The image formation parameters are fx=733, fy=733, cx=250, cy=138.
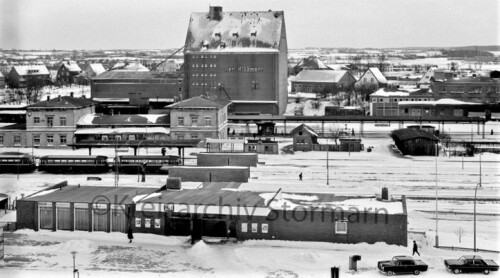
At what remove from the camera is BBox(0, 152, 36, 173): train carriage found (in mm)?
44562

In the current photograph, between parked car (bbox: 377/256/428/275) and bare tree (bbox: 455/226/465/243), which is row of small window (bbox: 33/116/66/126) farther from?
parked car (bbox: 377/256/428/275)

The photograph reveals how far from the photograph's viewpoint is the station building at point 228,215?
26.2 m

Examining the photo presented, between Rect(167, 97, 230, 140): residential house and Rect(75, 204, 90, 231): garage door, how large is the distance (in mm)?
26474

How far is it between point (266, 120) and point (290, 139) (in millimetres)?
5770

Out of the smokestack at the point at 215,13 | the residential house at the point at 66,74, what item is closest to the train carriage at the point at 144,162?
the smokestack at the point at 215,13

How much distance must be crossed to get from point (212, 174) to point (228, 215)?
10.1 metres

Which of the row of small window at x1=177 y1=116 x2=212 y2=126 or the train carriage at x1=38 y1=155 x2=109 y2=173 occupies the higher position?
the row of small window at x1=177 y1=116 x2=212 y2=126

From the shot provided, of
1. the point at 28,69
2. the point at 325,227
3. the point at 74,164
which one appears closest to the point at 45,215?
the point at 325,227

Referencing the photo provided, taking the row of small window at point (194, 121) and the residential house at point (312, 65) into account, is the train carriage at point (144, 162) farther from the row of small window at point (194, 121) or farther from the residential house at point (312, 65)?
the residential house at point (312, 65)

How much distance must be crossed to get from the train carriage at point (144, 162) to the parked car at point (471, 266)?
941 inches

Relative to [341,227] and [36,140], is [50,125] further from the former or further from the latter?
[341,227]

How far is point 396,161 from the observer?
4700 cm

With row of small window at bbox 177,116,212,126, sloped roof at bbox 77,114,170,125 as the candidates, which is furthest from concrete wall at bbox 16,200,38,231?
sloped roof at bbox 77,114,170,125

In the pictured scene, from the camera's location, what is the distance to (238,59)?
7138 cm
